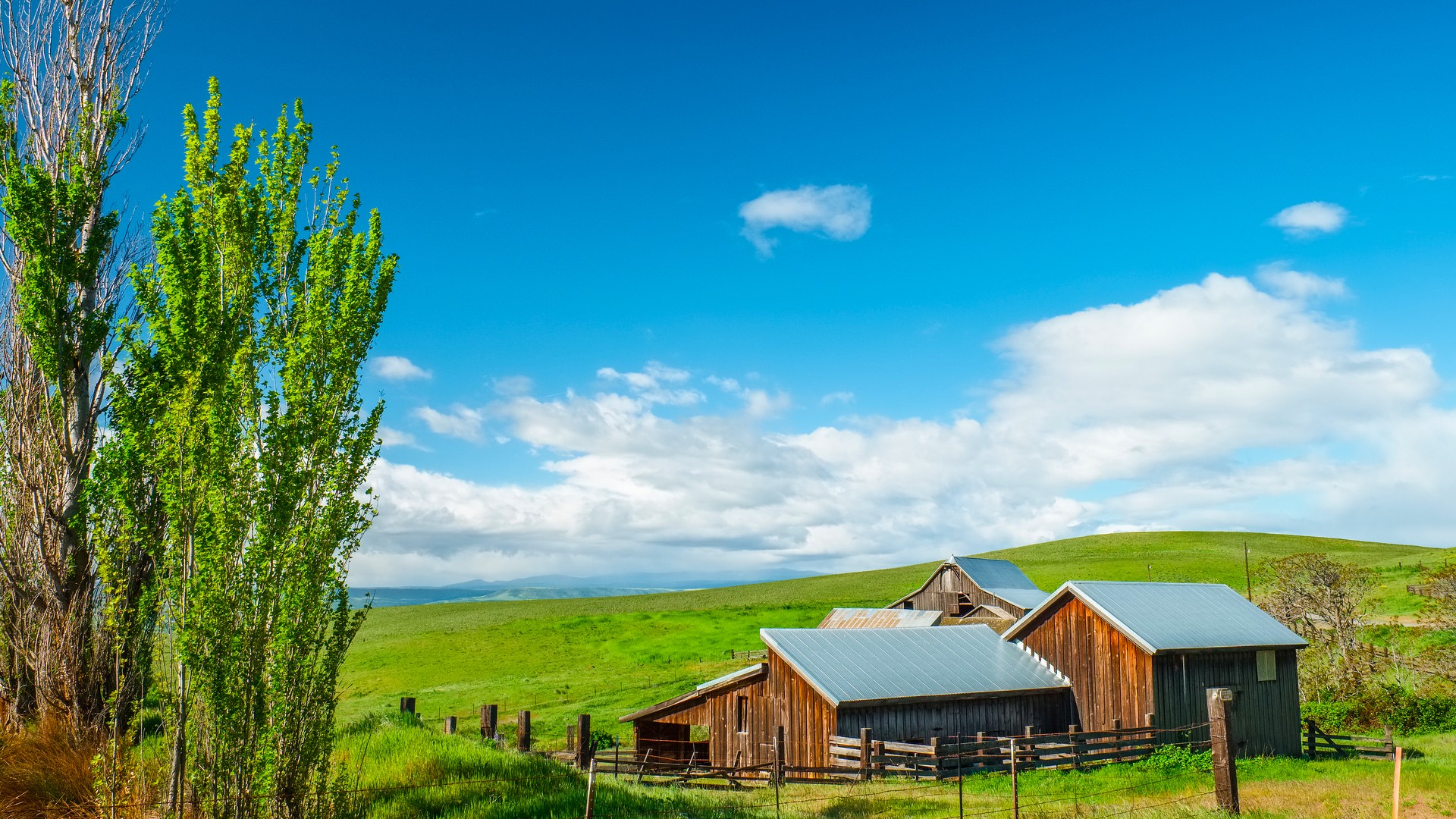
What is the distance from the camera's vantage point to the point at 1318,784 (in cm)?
2119

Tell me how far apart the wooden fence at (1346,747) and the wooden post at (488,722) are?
27188 millimetres

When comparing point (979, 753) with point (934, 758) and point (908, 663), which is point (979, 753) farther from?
point (908, 663)

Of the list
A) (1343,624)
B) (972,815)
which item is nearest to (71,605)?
(972,815)

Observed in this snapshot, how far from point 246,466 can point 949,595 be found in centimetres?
5652

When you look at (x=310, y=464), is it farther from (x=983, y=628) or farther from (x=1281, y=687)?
(x=1281, y=687)

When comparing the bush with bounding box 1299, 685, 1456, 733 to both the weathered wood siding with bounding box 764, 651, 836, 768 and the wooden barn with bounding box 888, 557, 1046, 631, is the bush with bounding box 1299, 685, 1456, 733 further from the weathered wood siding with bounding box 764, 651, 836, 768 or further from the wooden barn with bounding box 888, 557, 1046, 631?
the weathered wood siding with bounding box 764, 651, 836, 768

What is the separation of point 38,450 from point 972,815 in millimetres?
18376

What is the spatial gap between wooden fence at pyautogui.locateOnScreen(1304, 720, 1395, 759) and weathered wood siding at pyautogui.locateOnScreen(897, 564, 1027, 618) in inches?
999

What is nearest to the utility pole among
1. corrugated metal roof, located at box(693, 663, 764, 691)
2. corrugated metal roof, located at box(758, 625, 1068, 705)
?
corrugated metal roof, located at box(758, 625, 1068, 705)

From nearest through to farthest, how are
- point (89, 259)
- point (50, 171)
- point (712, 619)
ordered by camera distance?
point (89, 259) → point (50, 171) → point (712, 619)

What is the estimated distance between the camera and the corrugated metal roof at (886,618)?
53469 millimetres

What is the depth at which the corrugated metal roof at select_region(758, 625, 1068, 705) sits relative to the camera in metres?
27.8

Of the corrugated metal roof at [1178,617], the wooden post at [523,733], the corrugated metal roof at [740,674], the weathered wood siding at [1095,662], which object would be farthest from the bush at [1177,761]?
the wooden post at [523,733]

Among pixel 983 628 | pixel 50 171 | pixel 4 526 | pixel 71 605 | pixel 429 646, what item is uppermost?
pixel 50 171
